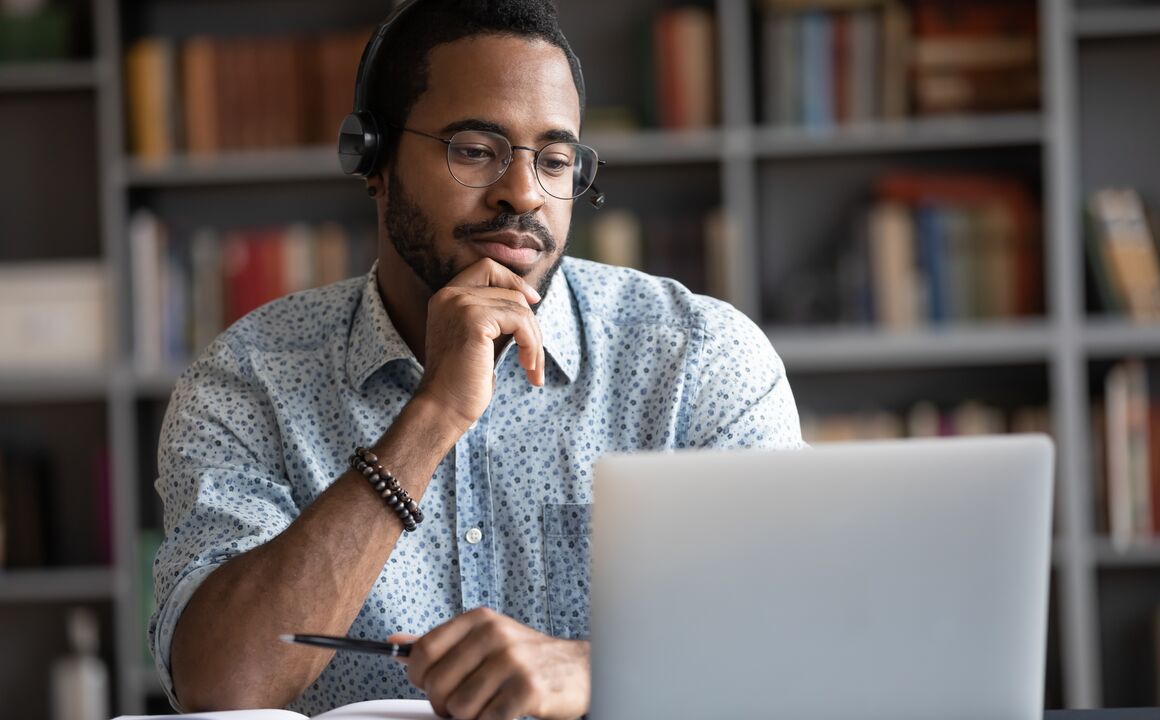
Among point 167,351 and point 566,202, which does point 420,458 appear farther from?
point 167,351

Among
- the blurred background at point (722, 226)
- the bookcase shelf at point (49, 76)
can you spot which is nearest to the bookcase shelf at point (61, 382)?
the blurred background at point (722, 226)

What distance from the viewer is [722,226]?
2799mm

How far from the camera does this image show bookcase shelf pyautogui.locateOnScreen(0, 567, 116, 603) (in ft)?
A: 9.48

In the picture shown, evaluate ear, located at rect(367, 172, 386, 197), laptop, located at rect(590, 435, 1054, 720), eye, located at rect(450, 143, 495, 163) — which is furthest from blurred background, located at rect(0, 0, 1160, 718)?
laptop, located at rect(590, 435, 1054, 720)

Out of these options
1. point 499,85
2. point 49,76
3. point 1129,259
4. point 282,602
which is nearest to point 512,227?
point 499,85

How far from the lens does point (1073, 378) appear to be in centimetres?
274

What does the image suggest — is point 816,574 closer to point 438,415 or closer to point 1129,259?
point 438,415

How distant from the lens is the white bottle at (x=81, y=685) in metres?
2.90

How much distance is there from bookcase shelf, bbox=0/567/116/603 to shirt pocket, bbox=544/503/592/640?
174cm

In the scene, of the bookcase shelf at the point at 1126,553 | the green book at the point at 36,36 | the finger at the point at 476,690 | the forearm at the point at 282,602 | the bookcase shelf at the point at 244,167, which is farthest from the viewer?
the green book at the point at 36,36

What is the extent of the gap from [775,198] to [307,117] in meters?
1.03

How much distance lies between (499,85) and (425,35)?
12 centimetres

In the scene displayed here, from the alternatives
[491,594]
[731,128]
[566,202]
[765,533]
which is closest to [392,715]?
[765,533]

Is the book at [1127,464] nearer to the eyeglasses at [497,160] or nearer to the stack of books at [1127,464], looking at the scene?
the stack of books at [1127,464]
